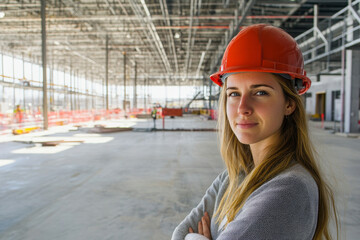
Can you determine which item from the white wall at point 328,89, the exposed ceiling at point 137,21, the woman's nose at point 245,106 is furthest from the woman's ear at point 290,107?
the white wall at point 328,89

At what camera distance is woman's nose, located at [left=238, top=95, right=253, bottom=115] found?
120cm

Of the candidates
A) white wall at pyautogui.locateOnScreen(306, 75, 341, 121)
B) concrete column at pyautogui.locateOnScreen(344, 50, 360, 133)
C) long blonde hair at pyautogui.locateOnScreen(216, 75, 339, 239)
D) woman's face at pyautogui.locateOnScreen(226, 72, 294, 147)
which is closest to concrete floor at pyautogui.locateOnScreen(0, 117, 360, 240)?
long blonde hair at pyautogui.locateOnScreen(216, 75, 339, 239)

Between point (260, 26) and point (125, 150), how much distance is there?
337 inches

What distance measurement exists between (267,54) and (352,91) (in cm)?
1564

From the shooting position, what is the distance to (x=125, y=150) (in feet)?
30.8

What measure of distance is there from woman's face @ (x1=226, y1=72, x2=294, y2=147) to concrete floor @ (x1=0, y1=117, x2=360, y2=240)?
0.90 feet

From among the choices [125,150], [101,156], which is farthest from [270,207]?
[125,150]

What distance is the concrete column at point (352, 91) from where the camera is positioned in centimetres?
1382

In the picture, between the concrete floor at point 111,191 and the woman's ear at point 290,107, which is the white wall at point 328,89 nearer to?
the concrete floor at point 111,191

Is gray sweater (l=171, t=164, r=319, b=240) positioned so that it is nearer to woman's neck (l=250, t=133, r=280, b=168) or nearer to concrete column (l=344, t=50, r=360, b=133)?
woman's neck (l=250, t=133, r=280, b=168)

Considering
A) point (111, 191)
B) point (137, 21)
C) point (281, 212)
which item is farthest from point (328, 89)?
point (281, 212)

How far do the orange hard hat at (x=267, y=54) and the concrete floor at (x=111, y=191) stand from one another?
37 cm

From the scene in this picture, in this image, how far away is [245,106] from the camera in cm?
121

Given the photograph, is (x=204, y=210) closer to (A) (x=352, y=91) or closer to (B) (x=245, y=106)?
(B) (x=245, y=106)
